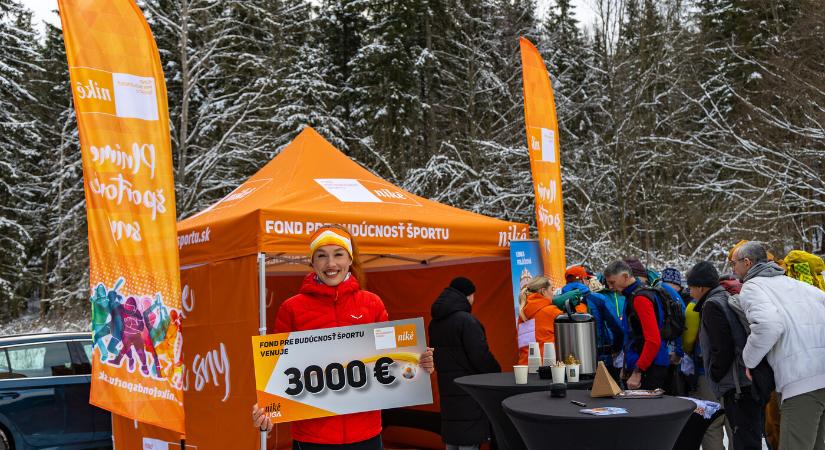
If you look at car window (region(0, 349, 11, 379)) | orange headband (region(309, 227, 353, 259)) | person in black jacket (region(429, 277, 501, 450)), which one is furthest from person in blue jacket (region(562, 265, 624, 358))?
car window (region(0, 349, 11, 379))

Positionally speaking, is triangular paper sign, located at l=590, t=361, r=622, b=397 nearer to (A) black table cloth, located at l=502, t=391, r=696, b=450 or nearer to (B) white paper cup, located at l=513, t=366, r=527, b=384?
(A) black table cloth, located at l=502, t=391, r=696, b=450

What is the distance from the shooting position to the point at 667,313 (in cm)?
Answer: 610

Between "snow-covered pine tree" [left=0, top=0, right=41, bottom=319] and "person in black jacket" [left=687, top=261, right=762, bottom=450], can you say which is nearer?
"person in black jacket" [left=687, top=261, right=762, bottom=450]

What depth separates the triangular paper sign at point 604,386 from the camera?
366 centimetres

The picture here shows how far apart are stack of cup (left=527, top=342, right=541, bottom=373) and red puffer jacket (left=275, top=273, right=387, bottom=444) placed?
191 centimetres

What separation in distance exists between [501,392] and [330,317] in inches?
67.5

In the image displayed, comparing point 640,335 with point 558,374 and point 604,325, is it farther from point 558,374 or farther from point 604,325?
point 558,374

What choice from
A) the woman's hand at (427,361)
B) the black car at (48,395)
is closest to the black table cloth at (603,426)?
the woman's hand at (427,361)

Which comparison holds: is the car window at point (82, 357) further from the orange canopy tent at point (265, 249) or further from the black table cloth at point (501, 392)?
the black table cloth at point (501, 392)

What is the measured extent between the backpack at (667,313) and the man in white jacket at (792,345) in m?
1.53

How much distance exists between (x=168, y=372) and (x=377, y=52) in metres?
18.4

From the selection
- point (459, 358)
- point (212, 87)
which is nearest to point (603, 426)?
point (459, 358)

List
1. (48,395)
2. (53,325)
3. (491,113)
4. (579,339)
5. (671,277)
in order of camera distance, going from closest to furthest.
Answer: (579,339)
(671,277)
(48,395)
(53,325)
(491,113)

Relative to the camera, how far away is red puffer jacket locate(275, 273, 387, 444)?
10.3 ft
